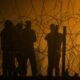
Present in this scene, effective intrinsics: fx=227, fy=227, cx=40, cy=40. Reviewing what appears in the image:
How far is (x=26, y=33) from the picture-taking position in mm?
6402

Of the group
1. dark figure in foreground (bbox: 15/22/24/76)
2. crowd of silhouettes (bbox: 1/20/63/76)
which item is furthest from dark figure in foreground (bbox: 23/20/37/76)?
→ dark figure in foreground (bbox: 15/22/24/76)

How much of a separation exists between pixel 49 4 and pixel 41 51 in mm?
1361

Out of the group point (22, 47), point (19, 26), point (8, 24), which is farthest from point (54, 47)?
point (8, 24)

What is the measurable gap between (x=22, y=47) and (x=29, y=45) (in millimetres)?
220

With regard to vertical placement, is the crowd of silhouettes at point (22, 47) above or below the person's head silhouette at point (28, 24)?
below

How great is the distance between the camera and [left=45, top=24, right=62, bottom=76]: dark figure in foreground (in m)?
6.42

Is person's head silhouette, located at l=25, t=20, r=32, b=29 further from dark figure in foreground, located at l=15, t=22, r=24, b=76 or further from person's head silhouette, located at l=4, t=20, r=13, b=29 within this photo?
person's head silhouette, located at l=4, t=20, r=13, b=29

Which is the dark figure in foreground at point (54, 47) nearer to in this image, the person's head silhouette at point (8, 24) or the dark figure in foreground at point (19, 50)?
the dark figure in foreground at point (19, 50)

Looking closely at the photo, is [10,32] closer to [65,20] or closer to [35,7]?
[35,7]

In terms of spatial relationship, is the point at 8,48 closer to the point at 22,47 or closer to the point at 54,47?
the point at 22,47

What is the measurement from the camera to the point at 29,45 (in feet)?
21.3

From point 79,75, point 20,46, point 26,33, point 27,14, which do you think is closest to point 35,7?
point 27,14

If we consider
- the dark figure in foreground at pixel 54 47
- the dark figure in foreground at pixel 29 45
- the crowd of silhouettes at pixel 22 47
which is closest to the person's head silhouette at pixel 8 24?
the crowd of silhouettes at pixel 22 47

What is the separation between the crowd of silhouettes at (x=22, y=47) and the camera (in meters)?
6.41
